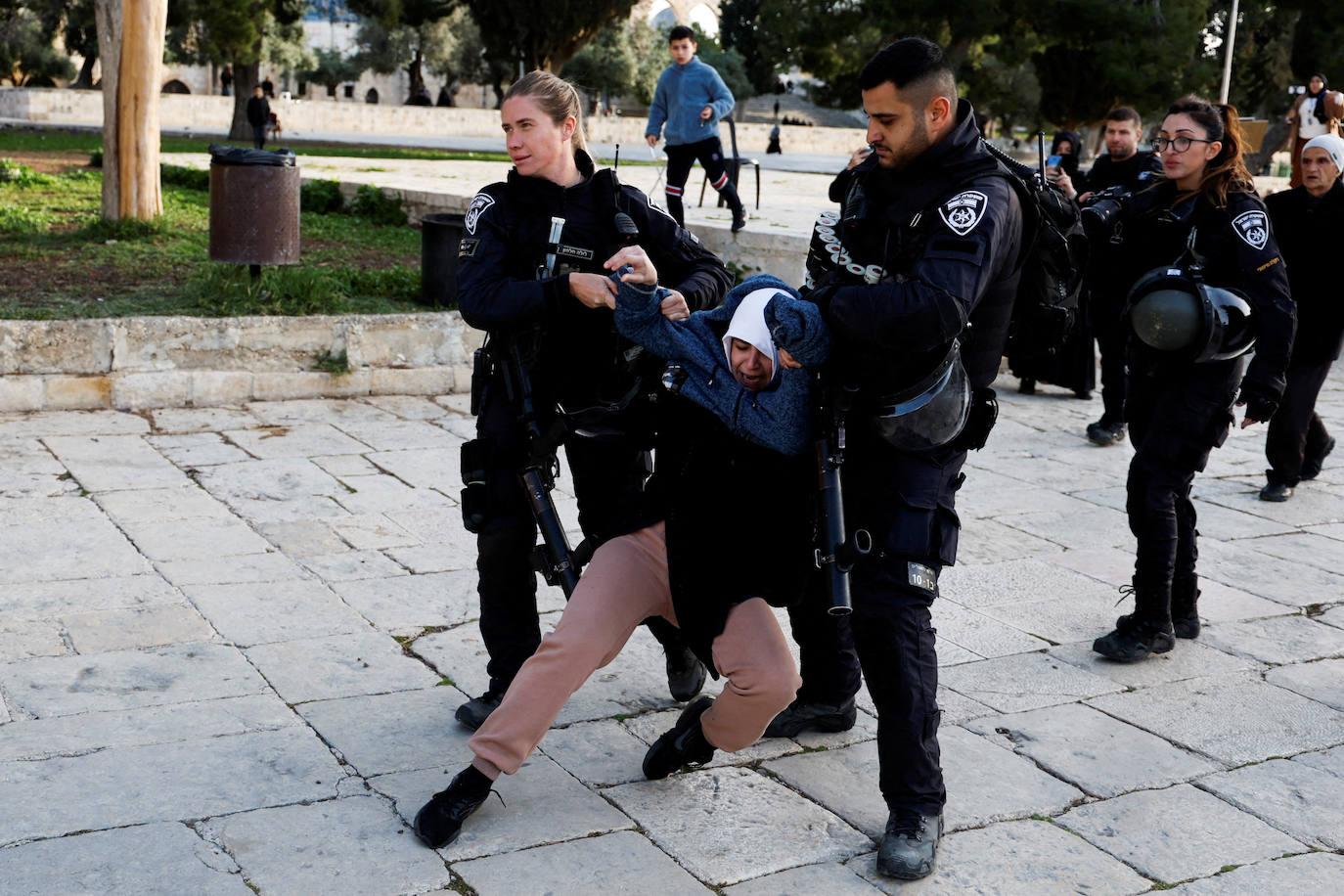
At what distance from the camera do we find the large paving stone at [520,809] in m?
3.21

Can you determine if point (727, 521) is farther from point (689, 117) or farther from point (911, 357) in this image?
point (689, 117)

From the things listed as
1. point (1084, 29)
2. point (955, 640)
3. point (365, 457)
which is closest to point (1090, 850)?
point (955, 640)

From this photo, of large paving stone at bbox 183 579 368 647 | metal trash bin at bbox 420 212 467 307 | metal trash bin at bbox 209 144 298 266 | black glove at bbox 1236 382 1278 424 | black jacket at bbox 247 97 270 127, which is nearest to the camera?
large paving stone at bbox 183 579 368 647

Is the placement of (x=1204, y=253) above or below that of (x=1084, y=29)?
below

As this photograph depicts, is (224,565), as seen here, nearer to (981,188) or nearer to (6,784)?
(6,784)

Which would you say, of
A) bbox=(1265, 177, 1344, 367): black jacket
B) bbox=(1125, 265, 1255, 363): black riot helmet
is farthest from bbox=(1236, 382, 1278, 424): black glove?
bbox=(1265, 177, 1344, 367): black jacket

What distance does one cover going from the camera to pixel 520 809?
11.1ft

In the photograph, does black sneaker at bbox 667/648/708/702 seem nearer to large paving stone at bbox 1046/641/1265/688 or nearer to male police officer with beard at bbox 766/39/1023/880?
male police officer with beard at bbox 766/39/1023/880

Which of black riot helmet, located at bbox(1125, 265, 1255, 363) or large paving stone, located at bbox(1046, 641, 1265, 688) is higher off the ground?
black riot helmet, located at bbox(1125, 265, 1255, 363)

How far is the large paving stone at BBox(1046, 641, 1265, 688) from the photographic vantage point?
4477 millimetres

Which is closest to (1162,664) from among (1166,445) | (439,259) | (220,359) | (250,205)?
(1166,445)

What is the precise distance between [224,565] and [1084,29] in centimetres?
3380

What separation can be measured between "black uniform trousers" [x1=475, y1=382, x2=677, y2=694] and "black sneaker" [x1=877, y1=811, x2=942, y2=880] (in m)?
0.90

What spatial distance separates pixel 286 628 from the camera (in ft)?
14.8
